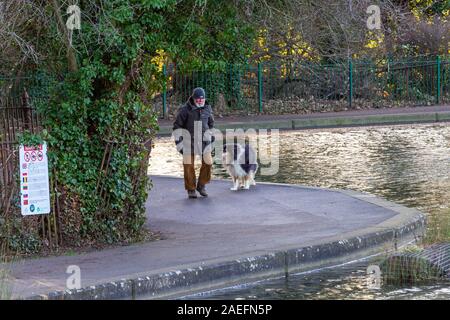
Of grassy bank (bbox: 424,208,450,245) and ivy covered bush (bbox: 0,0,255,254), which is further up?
ivy covered bush (bbox: 0,0,255,254)

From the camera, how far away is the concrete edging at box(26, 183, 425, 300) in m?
9.48

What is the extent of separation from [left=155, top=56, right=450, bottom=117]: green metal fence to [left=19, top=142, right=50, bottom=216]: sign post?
68.2 feet

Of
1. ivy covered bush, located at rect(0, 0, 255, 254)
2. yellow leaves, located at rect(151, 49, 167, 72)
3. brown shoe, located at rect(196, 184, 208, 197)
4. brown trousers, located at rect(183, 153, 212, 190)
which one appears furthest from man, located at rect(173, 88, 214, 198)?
ivy covered bush, located at rect(0, 0, 255, 254)

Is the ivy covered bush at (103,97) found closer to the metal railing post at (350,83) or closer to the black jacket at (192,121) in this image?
the black jacket at (192,121)

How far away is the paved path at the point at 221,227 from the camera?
33.2 ft

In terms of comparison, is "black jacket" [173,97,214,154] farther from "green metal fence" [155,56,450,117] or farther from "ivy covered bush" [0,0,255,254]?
"green metal fence" [155,56,450,117]

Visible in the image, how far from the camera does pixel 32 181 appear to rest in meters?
10.9

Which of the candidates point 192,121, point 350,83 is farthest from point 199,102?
point 350,83

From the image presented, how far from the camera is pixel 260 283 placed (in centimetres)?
1041

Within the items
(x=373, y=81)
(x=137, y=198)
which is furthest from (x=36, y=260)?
(x=373, y=81)

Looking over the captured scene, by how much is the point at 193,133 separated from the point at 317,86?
20.0 metres
